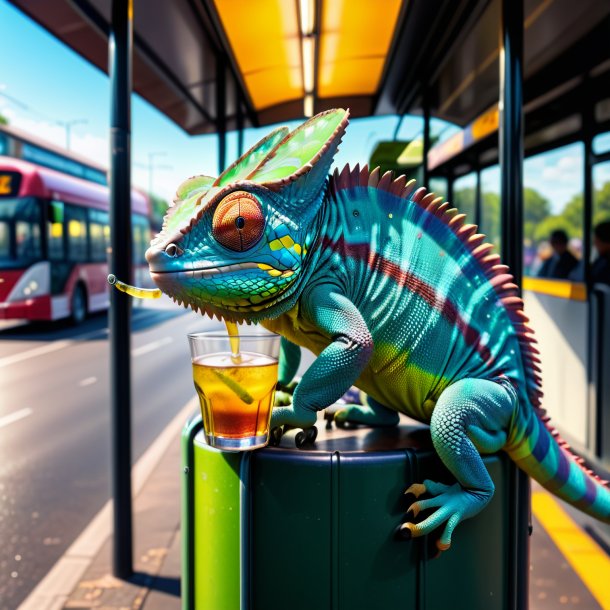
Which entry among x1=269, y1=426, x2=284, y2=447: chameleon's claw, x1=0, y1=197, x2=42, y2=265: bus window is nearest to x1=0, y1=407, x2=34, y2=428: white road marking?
x1=0, y1=197, x2=42, y2=265: bus window

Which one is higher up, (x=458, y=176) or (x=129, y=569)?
(x=458, y=176)

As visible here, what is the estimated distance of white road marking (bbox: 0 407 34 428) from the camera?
5.84 metres

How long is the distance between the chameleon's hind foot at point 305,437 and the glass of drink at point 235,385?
0.34ft

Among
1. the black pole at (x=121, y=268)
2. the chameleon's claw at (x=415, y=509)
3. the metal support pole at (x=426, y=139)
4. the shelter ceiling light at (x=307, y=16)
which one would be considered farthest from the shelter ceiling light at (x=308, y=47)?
the chameleon's claw at (x=415, y=509)

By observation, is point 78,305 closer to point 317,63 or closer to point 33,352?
point 33,352

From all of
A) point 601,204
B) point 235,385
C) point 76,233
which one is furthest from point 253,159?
point 76,233

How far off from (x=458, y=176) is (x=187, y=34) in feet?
19.6

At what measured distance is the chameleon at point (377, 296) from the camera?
1370mm

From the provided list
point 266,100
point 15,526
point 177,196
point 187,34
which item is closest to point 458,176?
point 266,100

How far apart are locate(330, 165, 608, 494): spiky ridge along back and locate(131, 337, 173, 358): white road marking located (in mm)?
8571

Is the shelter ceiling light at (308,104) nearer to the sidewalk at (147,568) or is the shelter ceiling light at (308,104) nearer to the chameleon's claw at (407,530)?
the sidewalk at (147,568)

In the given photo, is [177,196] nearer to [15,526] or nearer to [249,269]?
[249,269]

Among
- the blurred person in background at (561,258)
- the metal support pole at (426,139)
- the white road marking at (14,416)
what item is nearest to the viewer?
the white road marking at (14,416)

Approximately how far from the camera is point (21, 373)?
8.00 m
